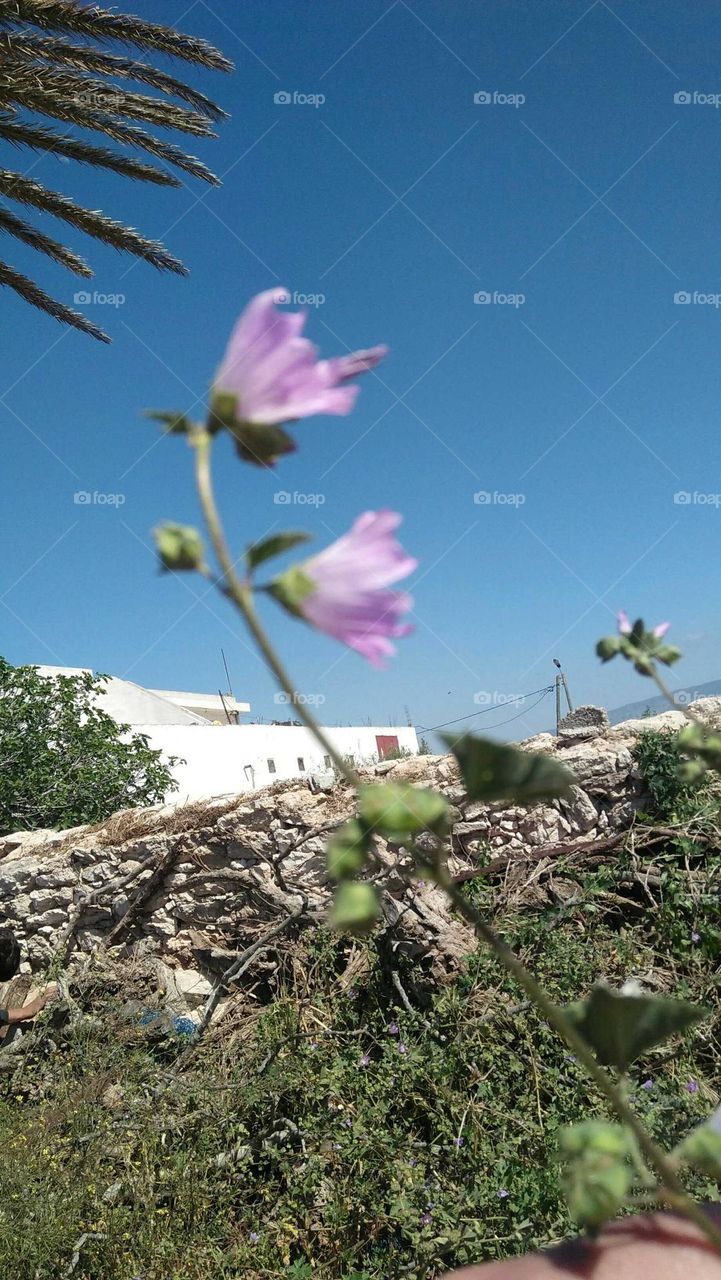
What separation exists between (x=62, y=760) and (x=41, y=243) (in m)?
4.35

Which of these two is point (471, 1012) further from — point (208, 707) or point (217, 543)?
point (208, 707)

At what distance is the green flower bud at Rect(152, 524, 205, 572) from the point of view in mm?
268

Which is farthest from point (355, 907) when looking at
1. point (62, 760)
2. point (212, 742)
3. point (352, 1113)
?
point (212, 742)

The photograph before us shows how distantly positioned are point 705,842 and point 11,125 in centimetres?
549

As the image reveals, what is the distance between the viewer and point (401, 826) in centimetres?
26

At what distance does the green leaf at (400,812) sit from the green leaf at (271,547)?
89 mm

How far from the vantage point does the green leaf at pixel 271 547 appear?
277 millimetres

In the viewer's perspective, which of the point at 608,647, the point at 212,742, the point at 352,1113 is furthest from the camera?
the point at 212,742

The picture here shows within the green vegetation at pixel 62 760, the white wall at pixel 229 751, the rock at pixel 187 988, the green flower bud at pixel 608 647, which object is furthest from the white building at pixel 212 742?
the green flower bud at pixel 608 647

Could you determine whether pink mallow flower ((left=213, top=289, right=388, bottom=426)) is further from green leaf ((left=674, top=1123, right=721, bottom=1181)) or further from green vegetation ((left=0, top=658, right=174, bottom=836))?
green vegetation ((left=0, top=658, right=174, bottom=836))

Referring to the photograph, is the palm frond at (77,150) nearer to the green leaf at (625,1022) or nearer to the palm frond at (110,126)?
the palm frond at (110,126)

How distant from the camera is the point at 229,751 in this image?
16.0 metres

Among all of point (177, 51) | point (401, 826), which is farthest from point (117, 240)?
point (401, 826)

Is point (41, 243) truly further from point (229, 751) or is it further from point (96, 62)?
point (229, 751)
